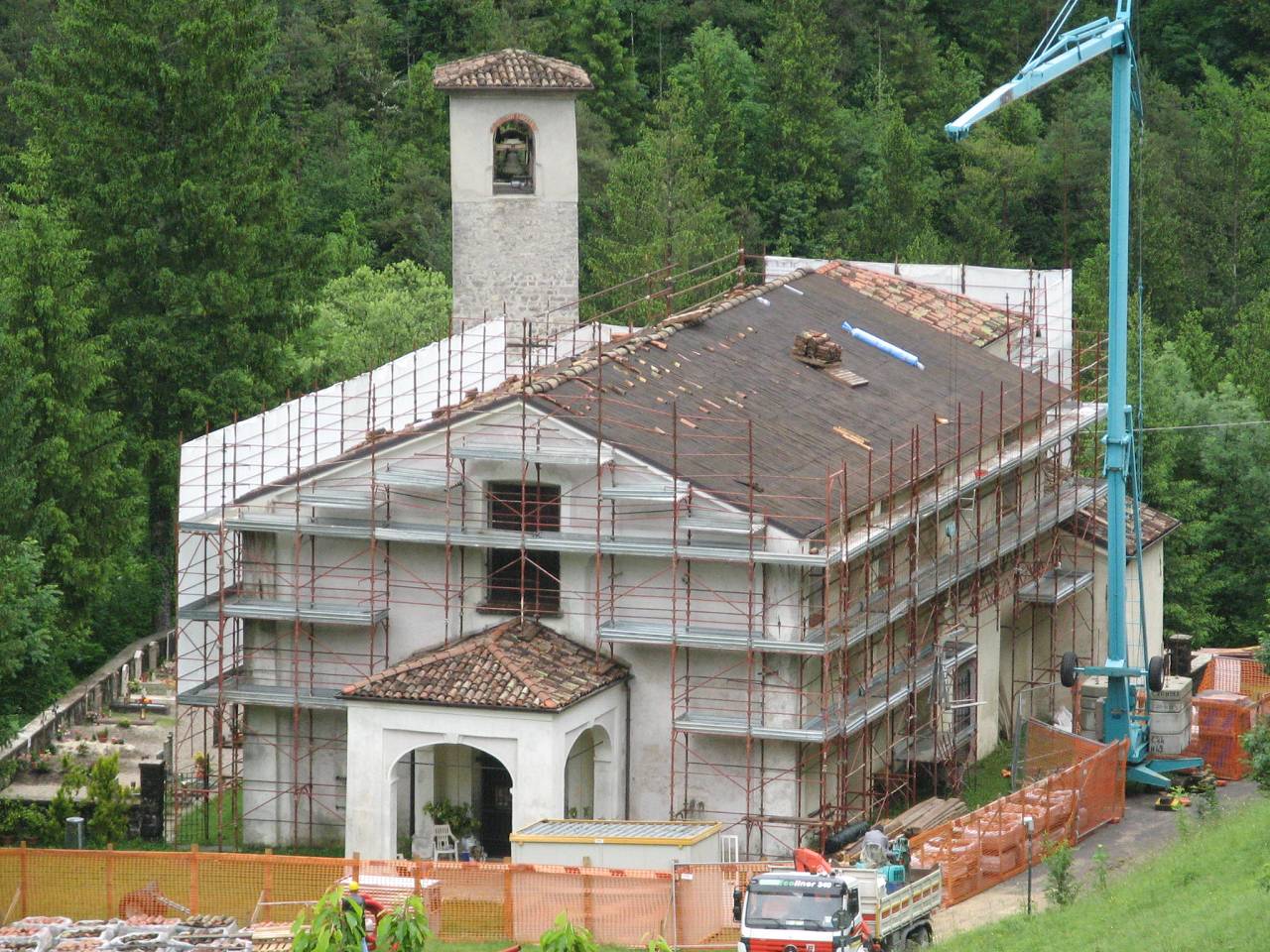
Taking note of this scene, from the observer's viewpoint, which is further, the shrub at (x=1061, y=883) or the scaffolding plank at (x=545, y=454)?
the scaffolding plank at (x=545, y=454)


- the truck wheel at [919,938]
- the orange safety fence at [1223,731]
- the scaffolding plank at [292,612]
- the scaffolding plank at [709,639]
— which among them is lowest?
the truck wheel at [919,938]

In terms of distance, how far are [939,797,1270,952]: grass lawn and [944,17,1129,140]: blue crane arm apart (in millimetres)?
15696

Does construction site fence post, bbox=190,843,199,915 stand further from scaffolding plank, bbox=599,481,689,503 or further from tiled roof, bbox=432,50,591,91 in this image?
tiled roof, bbox=432,50,591,91

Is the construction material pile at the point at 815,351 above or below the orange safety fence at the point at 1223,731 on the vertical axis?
above

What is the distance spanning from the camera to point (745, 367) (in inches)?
2110

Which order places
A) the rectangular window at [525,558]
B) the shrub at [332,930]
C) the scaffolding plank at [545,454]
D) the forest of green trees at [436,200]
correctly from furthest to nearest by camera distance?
the forest of green trees at [436,200] < the rectangular window at [525,558] < the scaffolding plank at [545,454] < the shrub at [332,930]

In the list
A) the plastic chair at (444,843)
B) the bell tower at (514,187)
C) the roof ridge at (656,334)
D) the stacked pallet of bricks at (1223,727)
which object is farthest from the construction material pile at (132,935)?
the stacked pallet of bricks at (1223,727)

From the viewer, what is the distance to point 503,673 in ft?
152

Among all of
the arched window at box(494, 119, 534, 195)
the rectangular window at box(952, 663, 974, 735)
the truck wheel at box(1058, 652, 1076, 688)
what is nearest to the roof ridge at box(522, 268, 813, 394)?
the arched window at box(494, 119, 534, 195)

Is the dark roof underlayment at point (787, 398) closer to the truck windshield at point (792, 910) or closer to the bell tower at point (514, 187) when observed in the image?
the bell tower at point (514, 187)

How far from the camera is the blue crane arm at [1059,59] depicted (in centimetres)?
5209

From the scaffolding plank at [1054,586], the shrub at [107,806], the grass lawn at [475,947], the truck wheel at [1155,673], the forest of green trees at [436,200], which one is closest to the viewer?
the grass lawn at [475,947]

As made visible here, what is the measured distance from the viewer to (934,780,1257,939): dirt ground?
143 ft

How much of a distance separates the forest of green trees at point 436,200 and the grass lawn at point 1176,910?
18386mm
